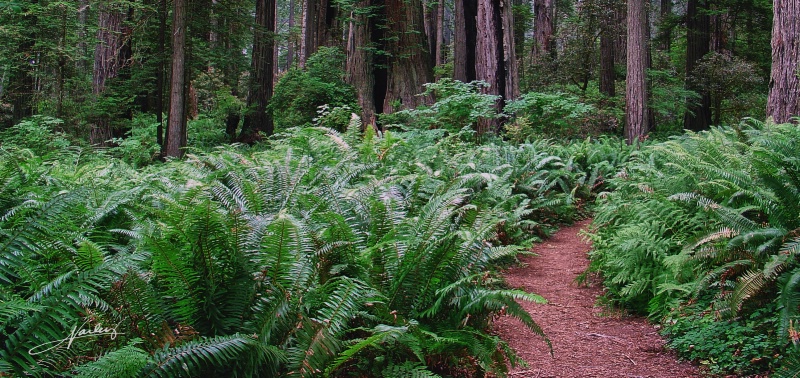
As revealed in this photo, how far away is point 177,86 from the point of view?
43.0 feet

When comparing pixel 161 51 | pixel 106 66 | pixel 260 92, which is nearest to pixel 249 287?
pixel 161 51

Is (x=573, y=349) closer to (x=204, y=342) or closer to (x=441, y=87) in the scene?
(x=204, y=342)

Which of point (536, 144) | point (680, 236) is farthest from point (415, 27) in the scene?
point (680, 236)

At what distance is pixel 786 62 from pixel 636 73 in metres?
5.84

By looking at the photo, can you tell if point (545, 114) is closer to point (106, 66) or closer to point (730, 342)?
point (730, 342)

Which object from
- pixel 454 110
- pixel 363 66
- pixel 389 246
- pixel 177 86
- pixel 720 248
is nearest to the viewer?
pixel 389 246

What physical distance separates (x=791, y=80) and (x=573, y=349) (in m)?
6.20

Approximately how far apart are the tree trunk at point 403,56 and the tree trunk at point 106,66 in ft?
25.8

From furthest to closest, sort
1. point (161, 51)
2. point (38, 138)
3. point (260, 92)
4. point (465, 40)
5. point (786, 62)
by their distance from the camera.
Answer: point (260, 92), point (161, 51), point (465, 40), point (38, 138), point (786, 62)

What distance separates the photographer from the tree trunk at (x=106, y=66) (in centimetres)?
1569

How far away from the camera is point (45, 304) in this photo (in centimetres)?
215

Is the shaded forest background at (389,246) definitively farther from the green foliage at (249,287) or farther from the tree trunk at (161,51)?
the tree trunk at (161,51)

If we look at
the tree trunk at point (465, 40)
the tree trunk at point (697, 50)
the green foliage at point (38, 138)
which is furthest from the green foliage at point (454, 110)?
the tree trunk at point (697, 50)

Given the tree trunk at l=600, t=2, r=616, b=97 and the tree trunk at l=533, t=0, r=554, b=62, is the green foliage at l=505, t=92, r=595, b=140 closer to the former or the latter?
the tree trunk at l=600, t=2, r=616, b=97
